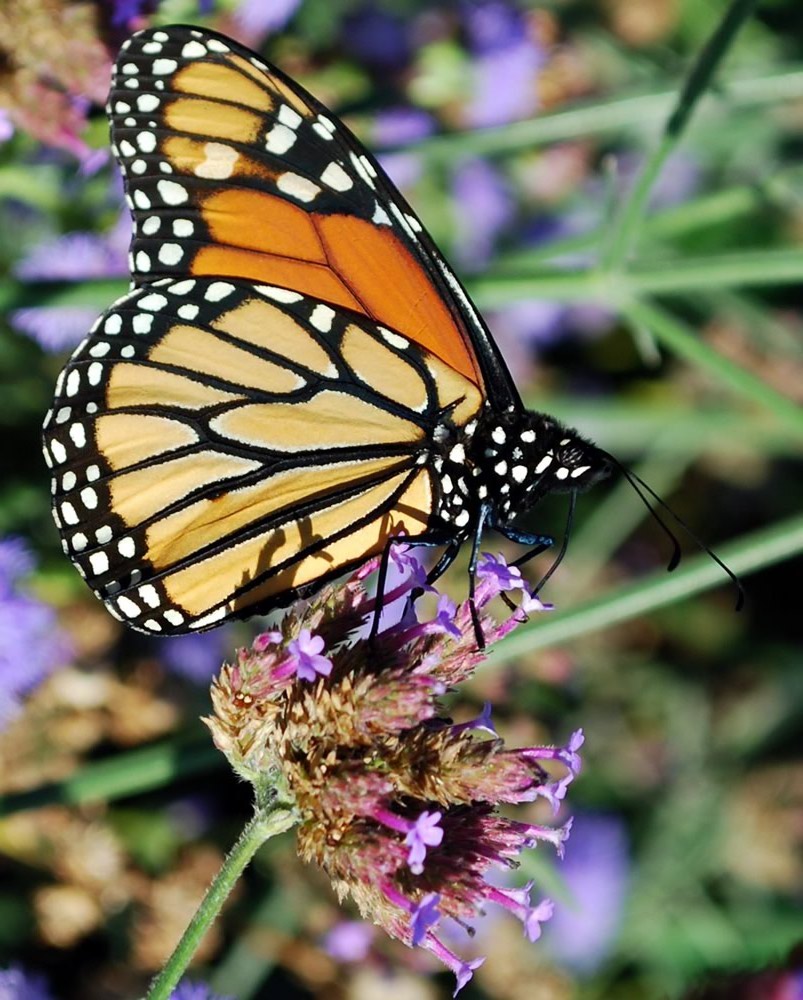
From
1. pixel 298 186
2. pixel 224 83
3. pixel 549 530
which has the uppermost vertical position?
pixel 224 83

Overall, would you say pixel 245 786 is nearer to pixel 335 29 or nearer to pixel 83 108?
pixel 83 108

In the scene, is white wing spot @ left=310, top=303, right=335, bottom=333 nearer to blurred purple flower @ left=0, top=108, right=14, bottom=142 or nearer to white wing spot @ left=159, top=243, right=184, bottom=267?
white wing spot @ left=159, top=243, right=184, bottom=267

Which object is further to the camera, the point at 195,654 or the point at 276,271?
the point at 195,654

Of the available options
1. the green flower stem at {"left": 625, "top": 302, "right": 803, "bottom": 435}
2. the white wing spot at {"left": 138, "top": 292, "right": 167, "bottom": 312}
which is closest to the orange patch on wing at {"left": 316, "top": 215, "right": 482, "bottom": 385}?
the white wing spot at {"left": 138, "top": 292, "right": 167, "bottom": 312}

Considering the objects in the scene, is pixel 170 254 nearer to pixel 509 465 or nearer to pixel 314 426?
pixel 314 426

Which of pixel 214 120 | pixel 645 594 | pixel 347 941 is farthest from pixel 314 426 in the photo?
pixel 347 941

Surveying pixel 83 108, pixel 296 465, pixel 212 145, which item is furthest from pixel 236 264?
pixel 83 108
